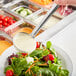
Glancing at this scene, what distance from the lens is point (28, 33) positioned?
1.47 m

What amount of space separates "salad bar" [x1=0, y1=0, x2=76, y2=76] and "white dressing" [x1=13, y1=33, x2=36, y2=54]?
3cm

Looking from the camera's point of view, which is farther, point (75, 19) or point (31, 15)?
point (31, 15)

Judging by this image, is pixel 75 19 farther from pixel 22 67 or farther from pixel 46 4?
pixel 22 67

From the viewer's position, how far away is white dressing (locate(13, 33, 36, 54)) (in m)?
1.17

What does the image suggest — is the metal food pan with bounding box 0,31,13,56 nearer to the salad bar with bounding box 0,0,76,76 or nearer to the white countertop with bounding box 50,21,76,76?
the salad bar with bounding box 0,0,76,76

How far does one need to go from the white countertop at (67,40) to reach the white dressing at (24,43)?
1.07 ft

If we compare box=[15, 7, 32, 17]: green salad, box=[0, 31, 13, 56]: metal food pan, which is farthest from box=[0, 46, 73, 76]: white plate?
box=[15, 7, 32, 17]: green salad

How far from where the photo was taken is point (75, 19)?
1878 mm

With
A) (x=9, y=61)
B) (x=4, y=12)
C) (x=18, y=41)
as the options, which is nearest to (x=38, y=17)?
(x=4, y=12)

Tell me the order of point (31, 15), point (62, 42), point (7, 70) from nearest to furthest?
point (7, 70) < point (62, 42) < point (31, 15)

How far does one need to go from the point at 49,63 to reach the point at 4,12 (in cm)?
130

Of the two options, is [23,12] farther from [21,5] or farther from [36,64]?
[36,64]

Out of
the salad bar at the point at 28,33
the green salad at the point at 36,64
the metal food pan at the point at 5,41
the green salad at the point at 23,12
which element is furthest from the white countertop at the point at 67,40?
the green salad at the point at 23,12

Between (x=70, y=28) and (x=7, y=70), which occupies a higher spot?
(x=70, y=28)
